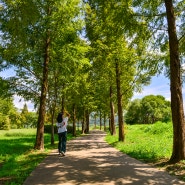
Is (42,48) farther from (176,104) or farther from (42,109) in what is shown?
(176,104)

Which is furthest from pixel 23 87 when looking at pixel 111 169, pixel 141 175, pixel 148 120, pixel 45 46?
pixel 148 120

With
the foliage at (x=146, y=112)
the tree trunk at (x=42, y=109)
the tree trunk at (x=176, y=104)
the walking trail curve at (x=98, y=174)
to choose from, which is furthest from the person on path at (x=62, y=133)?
the foliage at (x=146, y=112)

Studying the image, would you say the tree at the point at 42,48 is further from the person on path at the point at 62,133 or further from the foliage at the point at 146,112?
the foliage at the point at 146,112

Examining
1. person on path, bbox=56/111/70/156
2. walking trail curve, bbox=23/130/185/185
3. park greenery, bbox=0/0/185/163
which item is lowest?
walking trail curve, bbox=23/130/185/185

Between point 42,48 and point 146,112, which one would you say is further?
point 146,112

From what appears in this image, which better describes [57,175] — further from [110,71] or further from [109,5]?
[110,71]

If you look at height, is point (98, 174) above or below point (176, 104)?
below

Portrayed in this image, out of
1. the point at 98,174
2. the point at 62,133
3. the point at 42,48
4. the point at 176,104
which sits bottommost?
the point at 98,174

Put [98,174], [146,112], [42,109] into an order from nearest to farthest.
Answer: [98,174] < [42,109] < [146,112]

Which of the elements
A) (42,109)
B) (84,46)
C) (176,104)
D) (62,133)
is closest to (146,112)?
(84,46)

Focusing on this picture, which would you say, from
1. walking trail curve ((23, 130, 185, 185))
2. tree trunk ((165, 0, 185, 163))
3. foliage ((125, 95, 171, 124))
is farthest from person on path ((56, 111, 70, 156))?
foliage ((125, 95, 171, 124))

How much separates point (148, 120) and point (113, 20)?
11702 cm

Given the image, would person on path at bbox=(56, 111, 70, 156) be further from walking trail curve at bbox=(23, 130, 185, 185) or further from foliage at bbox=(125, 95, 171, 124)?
foliage at bbox=(125, 95, 171, 124)

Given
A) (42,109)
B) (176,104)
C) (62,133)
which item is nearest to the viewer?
(176,104)
